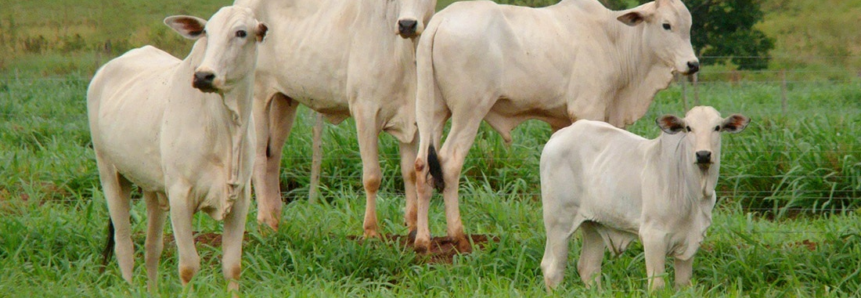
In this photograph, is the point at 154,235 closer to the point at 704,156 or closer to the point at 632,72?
the point at 704,156

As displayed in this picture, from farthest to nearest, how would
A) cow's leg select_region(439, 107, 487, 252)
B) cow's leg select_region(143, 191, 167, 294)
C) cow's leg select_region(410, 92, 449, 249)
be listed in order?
cow's leg select_region(439, 107, 487, 252) → cow's leg select_region(410, 92, 449, 249) → cow's leg select_region(143, 191, 167, 294)

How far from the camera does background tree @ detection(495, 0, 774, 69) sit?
1791 centimetres

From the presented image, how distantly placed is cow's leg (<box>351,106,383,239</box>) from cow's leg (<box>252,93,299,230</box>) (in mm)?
674

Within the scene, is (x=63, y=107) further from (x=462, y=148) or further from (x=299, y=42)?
(x=462, y=148)

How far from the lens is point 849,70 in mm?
18422

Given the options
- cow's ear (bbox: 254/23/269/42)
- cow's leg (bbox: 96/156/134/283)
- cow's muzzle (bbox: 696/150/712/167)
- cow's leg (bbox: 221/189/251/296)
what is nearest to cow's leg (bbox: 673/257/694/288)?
cow's muzzle (bbox: 696/150/712/167)

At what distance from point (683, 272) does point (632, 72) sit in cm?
205

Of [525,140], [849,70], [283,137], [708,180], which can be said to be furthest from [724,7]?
[708,180]

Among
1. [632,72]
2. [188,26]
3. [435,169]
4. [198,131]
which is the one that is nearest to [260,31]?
[188,26]

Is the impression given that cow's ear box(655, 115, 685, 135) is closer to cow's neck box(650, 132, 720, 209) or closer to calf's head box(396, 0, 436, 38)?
cow's neck box(650, 132, 720, 209)

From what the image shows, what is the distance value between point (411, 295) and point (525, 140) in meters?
3.46

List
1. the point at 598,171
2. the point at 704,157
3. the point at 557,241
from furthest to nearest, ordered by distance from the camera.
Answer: the point at 557,241
the point at 598,171
the point at 704,157

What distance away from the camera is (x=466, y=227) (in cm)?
717

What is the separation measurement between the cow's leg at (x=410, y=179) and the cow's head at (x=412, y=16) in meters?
0.81
